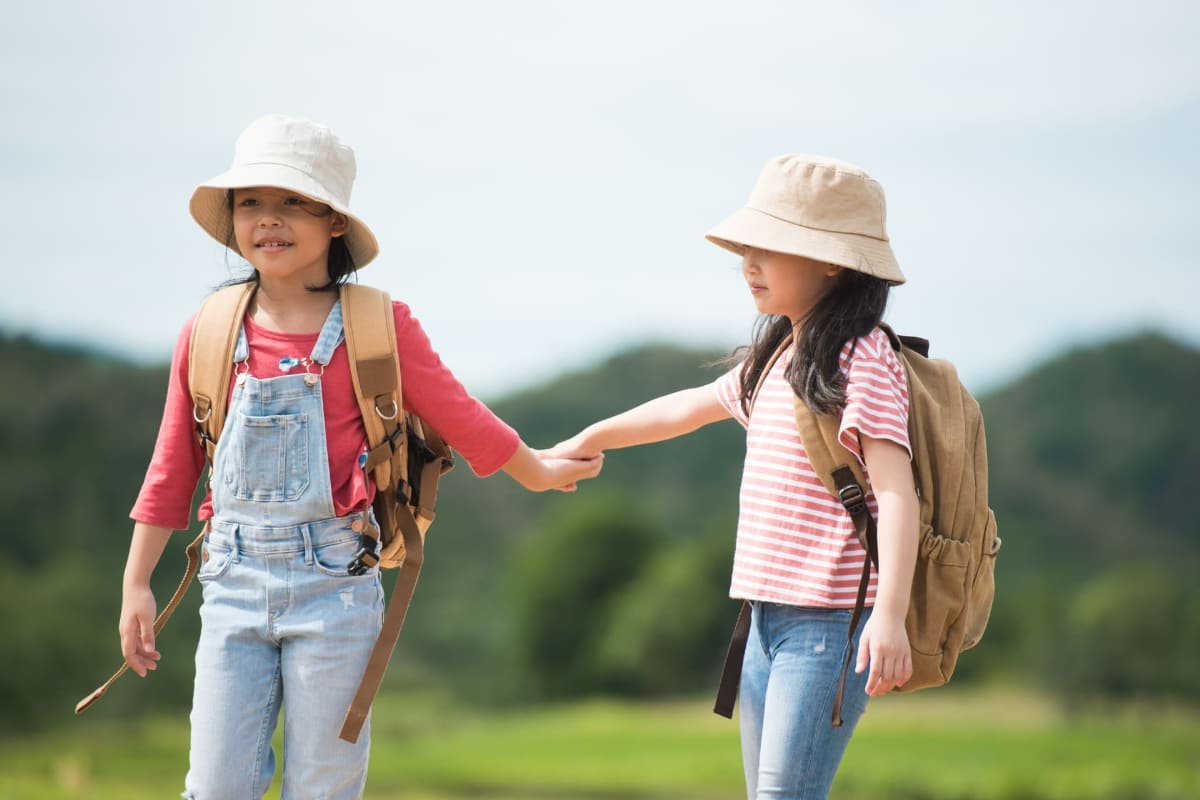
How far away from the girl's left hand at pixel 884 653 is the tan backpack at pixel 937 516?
7cm

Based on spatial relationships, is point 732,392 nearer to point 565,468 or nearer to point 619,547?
point 565,468

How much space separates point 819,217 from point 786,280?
0.18 m

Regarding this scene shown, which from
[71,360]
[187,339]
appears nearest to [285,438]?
[187,339]

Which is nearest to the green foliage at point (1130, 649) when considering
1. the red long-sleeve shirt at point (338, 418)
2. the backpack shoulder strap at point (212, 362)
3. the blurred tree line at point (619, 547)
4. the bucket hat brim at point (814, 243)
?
the blurred tree line at point (619, 547)

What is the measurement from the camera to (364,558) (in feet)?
9.38

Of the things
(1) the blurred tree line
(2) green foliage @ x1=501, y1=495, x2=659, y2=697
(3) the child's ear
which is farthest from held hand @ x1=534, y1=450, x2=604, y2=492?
(2) green foliage @ x1=501, y1=495, x2=659, y2=697

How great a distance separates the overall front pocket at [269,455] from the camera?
2.83 metres

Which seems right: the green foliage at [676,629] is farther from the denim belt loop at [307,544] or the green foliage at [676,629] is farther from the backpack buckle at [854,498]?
the denim belt loop at [307,544]

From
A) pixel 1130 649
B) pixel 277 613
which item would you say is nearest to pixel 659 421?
pixel 277 613

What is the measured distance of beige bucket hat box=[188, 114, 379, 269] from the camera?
2.85 m

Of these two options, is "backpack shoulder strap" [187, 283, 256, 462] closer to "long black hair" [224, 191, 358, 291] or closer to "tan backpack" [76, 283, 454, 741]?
"tan backpack" [76, 283, 454, 741]

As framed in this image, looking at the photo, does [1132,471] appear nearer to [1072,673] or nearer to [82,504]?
[1072,673]

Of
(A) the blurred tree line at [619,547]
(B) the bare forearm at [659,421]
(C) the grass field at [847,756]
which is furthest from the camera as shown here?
(A) the blurred tree line at [619,547]

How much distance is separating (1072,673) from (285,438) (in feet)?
51.2
